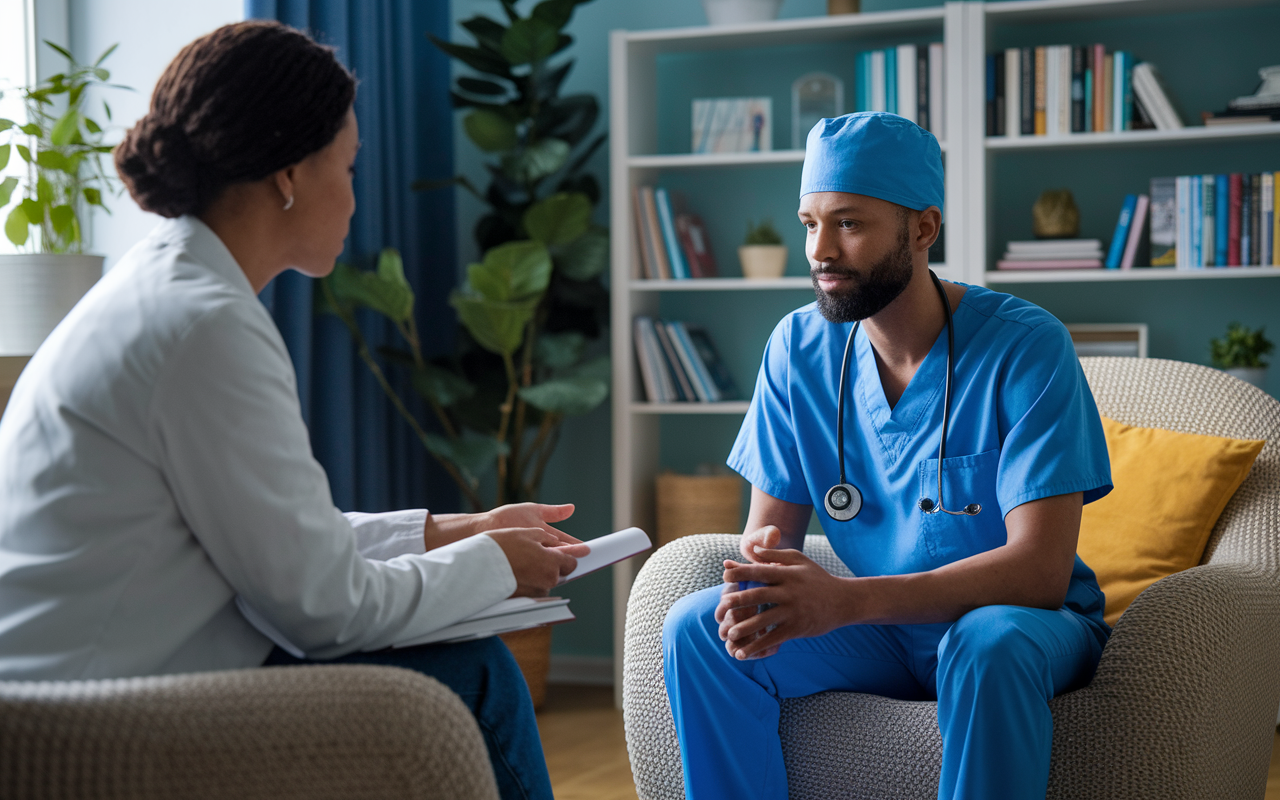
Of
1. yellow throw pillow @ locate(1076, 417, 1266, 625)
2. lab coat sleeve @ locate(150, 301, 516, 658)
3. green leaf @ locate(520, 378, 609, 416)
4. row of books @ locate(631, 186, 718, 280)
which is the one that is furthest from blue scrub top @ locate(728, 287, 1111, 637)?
row of books @ locate(631, 186, 718, 280)

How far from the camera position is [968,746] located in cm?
117

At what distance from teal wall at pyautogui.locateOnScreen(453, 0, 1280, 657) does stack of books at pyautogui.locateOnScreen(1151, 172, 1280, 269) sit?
0.23m

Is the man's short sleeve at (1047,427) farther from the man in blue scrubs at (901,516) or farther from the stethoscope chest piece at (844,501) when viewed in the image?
the stethoscope chest piece at (844,501)

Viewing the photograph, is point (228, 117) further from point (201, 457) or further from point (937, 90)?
point (937, 90)

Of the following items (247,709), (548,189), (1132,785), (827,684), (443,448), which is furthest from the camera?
(548,189)

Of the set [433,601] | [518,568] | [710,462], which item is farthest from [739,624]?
[710,462]

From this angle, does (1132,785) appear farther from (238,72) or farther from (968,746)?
(238,72)

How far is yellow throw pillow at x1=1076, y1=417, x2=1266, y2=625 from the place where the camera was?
5.48 ft

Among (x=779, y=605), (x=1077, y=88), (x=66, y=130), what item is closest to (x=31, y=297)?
(x=66, y=130)

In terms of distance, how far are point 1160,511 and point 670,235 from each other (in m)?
1.50

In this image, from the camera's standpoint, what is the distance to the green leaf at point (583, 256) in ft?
9.12

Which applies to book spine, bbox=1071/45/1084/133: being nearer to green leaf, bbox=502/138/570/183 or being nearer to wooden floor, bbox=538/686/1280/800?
green leaf, bbox=502/138/570/183

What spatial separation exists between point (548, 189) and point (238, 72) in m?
2.10

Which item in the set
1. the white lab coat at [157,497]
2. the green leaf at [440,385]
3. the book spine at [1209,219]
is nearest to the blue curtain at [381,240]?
the green leaf at [440,385]
